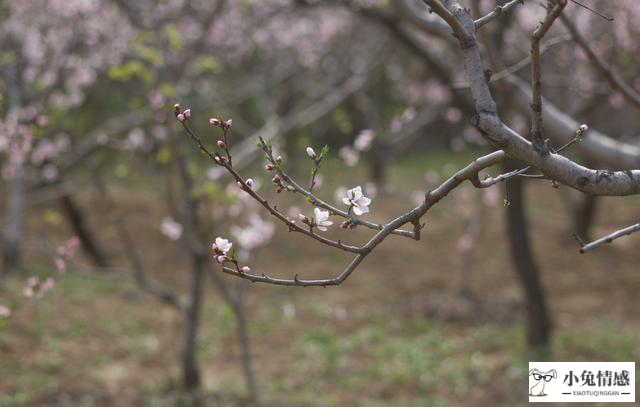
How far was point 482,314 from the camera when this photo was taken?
9.86m

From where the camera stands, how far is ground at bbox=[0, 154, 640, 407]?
7.16 metres

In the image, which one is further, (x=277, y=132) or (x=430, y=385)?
(x=430, y=385)

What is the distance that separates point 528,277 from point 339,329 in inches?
116

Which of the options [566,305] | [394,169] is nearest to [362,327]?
[566,305]

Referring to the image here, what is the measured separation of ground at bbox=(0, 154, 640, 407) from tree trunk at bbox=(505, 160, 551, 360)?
325 mm

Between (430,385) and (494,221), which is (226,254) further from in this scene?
(494,221)

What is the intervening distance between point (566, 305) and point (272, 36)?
30.6ft

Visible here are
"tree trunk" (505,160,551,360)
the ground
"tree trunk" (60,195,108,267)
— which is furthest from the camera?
"tree trunk" (60,195,108,267)

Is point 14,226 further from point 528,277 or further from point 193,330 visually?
point 528,277
